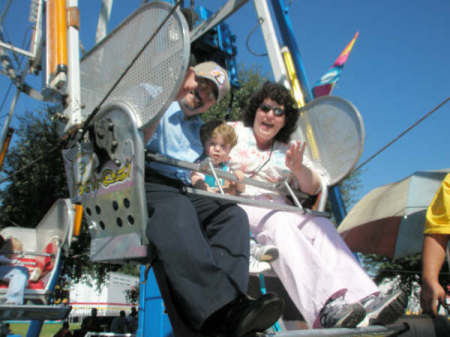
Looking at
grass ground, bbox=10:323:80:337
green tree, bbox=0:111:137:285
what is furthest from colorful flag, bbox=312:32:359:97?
grass ground, bbox=10:323:80:337

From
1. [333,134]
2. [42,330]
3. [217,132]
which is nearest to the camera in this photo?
[217,132]

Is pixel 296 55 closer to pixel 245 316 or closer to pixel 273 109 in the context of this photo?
pixel 273 109

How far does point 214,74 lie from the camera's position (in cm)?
195

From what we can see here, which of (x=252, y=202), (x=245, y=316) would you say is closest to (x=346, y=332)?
(x=245, y=316)

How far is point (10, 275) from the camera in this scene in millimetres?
4004

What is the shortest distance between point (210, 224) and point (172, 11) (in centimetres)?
85

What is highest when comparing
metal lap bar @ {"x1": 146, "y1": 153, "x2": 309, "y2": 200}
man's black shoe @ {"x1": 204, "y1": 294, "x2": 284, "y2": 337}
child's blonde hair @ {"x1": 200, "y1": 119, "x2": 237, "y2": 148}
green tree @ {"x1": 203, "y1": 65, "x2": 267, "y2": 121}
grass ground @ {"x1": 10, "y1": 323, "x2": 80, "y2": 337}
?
green tree @ {"x1": 203, "y1": 65, "x2": 267, "y2": 121}

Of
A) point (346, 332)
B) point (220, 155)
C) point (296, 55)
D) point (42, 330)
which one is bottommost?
point (42, 330)

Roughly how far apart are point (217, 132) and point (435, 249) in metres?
1.40

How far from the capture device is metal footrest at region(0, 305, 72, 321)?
1.56 metres

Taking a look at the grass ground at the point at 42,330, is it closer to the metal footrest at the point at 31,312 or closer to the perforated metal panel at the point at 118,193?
the metal footrest at the point at 31,312

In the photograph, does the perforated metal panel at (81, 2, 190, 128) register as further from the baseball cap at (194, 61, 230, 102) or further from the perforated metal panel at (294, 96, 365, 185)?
the perforated metal panel at (294, 96, 365, 185)

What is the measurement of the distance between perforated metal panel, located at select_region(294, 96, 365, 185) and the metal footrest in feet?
5.94

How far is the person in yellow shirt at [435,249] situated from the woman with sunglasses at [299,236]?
0.34 m
